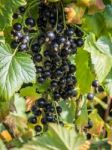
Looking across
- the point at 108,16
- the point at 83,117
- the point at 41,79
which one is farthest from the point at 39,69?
the point at 83,117

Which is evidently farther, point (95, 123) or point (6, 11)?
point (95, 123)

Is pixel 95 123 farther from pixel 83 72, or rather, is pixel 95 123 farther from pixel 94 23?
pixel 94 23

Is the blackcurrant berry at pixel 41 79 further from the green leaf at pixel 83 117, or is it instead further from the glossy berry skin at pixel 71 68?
the green leaf at pixel 83 117

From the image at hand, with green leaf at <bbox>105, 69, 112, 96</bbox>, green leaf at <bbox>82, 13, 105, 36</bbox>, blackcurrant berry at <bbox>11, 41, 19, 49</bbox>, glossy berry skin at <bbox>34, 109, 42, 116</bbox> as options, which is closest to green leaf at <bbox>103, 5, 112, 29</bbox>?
green leaf at <bbox>82, 13, 105, 36</bbox>

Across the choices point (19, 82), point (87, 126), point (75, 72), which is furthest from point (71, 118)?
point (19, 82)

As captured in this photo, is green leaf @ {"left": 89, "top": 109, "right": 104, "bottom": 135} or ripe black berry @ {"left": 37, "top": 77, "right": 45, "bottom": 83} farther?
green leaf @ {"left": 89, "top": 109, "right": 104, "bottom": 135}

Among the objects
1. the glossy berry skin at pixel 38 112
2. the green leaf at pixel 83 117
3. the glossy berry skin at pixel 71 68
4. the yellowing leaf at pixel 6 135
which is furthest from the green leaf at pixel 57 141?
the yellowing leaf at pixel 6 135

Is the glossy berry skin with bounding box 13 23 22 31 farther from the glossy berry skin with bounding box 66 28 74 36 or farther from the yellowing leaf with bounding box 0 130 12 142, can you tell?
the yellowing leaf with bounding box 0 130 12 142

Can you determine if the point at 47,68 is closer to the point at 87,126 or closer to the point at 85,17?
the point at 85,17
